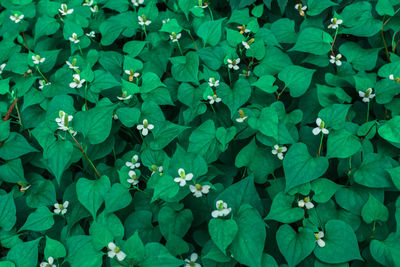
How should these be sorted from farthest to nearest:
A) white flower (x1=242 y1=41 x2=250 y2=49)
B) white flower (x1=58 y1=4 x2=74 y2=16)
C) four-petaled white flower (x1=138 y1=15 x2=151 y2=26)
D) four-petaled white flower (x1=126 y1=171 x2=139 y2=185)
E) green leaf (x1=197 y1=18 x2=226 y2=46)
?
white flower (x1=58 y1=4 x2=74 y2=16) < four-petaled white flower (x1=138 y1=15 x2=151 y2=26) < green leaf (x1=197 y1=18 x2=226 y2=46) < white flower (x1=242 y1=41 x2=250 y2=49) < four-petaled white flower (x1=126 y1=171 x2=139 y2=185)

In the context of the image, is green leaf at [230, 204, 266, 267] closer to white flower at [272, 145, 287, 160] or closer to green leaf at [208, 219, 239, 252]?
green leaf at [208, 219, 239, 252]

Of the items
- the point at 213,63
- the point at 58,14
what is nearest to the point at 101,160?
the point at 213,63

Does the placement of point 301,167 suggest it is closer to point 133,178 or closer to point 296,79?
point 296,79

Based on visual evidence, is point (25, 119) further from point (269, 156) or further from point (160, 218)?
point (269, 156)

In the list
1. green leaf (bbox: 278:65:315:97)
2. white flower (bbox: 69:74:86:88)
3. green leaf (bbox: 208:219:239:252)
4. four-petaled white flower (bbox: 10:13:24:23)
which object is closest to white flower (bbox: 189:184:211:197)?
green leaf (bbox: 208:219:239:252)

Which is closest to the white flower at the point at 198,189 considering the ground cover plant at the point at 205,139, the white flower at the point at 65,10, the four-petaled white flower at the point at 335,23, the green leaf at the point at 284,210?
the ground cover plant at the point at 205,139

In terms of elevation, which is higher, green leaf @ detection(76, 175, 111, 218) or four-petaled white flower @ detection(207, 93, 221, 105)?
four-petaled white flower @ detection(207, 93, 221, 105)

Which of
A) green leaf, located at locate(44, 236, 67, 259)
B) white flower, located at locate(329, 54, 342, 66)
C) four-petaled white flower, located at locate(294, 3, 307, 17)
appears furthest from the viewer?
four-petaled white flower, located at locate(294, 3, 307, 17)

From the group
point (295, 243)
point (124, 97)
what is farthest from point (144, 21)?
point (295, 243)

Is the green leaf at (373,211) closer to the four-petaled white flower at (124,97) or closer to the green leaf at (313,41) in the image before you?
the green leaf at (313,41)
